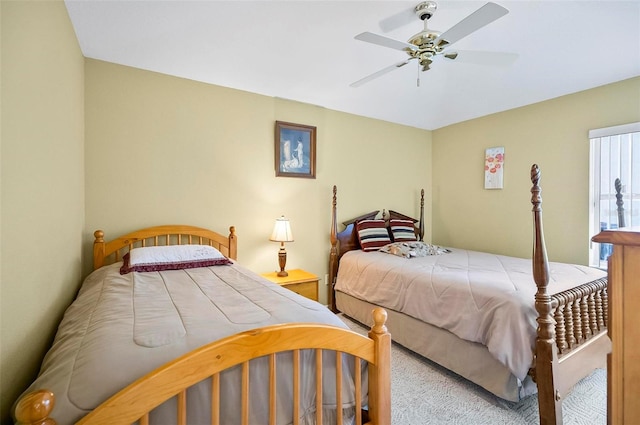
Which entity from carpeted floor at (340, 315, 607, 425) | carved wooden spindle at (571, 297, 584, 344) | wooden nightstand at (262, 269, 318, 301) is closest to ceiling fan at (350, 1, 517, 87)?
carved wooden spindle at (571, 297, 584, 344)

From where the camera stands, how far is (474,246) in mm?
4016

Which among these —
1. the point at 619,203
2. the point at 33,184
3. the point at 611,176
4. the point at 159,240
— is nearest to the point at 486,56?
the point at 619,203

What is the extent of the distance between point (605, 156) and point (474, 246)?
5.53ft

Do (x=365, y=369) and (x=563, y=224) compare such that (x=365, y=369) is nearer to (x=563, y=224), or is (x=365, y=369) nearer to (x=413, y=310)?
(x=413, y=310)

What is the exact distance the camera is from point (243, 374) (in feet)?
2.91

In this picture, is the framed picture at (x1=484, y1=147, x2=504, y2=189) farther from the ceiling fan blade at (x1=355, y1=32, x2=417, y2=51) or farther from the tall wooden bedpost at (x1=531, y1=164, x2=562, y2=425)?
the ceiling fan blade at (x1=355, y1=32, x2=417, y2=51)

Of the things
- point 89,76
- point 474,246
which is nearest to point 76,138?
point 89,76

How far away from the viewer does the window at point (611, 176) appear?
273 centimetres

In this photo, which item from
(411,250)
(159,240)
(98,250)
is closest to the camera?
(98,250)

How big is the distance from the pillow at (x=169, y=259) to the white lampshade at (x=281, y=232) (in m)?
0.71

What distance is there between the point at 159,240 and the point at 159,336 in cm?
184

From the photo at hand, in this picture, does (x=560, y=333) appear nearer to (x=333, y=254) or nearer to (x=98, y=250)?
(x=333, y=254)

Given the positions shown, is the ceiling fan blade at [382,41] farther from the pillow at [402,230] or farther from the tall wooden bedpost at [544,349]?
the pillow at [402,230]

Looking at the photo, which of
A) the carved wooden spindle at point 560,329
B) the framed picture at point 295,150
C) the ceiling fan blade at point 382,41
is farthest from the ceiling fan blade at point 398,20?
the carved wooden spindle at point 560,329
